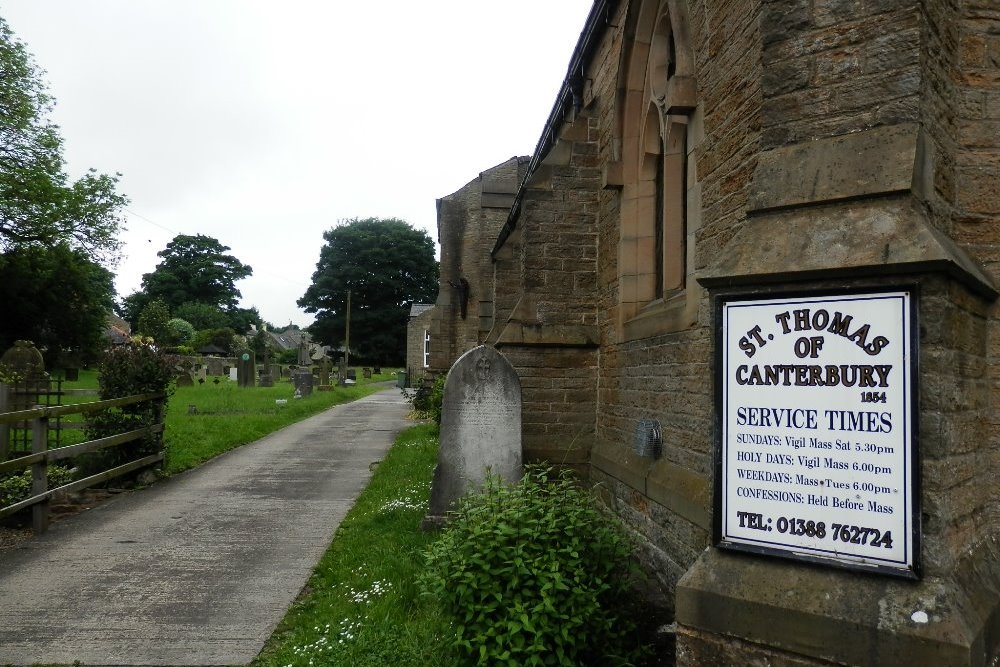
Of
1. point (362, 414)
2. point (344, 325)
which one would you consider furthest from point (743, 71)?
point (344, 325)

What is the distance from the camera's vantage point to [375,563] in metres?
5.81

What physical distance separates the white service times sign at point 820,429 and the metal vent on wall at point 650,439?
2657 mm

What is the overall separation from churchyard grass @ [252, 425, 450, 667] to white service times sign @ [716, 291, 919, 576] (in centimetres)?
202

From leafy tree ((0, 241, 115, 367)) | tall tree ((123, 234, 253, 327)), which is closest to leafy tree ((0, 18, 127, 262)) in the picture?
leafy tree ((0, 241, 115, 367))

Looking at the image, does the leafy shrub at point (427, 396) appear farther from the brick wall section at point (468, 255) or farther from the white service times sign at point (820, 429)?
the white service times sign at point (820, 429)

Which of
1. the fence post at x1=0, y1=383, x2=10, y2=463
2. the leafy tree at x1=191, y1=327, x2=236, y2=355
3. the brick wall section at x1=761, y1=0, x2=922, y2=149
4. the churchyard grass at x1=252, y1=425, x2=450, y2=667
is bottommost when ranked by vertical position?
the churchyard grass at x1=252, y1=425, x2=450, y2=667

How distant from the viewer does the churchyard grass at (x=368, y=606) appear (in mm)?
4016

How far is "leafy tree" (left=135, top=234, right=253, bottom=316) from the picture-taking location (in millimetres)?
79062

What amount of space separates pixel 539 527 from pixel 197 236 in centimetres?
8695

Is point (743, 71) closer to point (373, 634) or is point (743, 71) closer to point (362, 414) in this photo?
point (373, 634)

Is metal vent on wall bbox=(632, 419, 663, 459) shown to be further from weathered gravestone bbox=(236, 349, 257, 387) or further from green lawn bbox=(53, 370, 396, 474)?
weathered gravestone bbox=(236, 349, 257, 387)

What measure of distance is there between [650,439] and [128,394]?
7226 mm

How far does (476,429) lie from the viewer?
22.7 ft

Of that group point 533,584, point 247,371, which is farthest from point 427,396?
point 533,584
